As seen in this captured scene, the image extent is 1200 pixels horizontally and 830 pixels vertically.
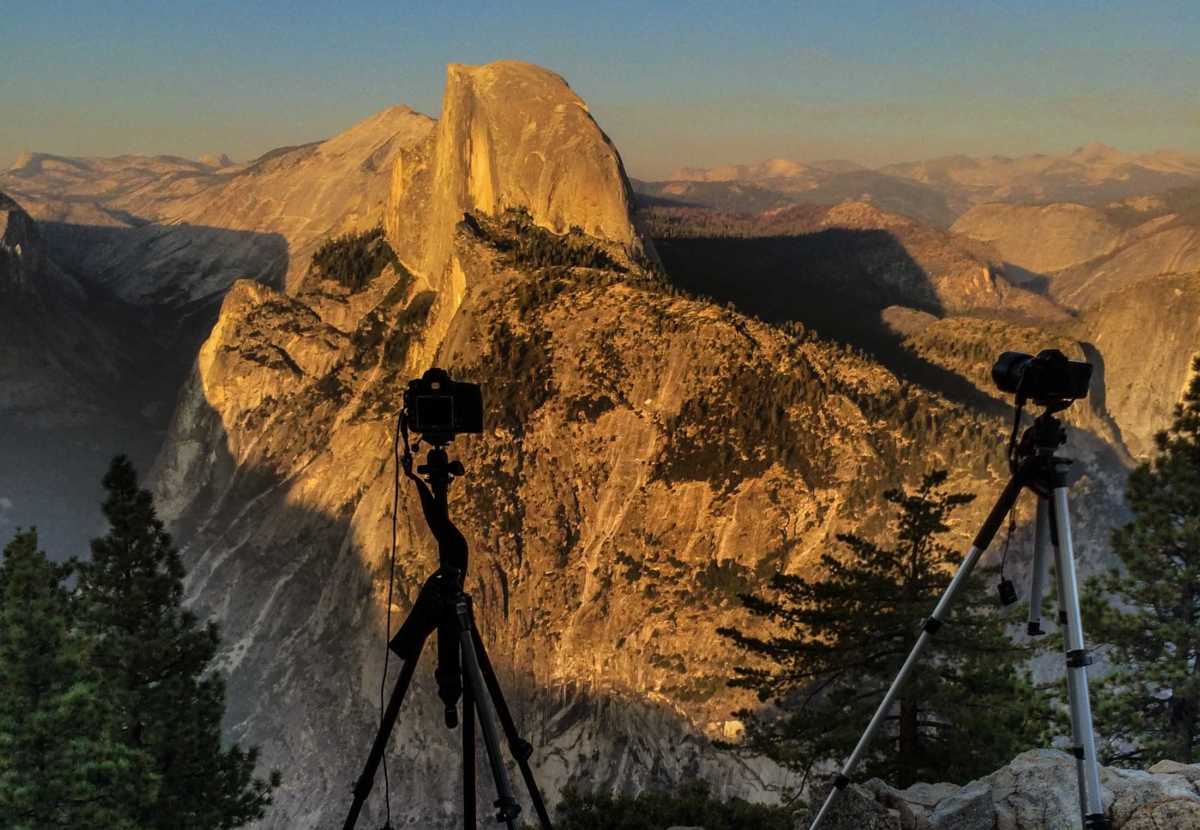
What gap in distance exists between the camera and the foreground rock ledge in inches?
331

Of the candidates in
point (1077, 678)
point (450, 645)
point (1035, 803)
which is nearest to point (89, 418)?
point (450, 645)

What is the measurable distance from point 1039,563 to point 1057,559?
0.54 meters

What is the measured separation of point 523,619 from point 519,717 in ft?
27.7

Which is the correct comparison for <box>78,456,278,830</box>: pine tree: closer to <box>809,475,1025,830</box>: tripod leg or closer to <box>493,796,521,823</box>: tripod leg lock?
<box>493,796,521,823</box>: tripod leg lock

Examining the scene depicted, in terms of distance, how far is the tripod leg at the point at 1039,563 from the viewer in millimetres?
5984

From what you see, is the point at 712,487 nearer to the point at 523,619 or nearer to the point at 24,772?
the point at 523,619

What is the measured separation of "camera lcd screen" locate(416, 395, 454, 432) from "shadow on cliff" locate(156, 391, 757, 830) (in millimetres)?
53667

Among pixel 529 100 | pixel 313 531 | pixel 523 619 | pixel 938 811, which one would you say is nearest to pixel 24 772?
pixel 938 811

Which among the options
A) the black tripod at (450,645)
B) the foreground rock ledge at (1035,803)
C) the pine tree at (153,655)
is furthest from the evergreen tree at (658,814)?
the black tripod at (450,645)

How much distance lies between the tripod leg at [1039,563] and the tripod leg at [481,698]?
4.20m

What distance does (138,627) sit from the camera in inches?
844

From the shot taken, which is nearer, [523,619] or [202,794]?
[202,794]

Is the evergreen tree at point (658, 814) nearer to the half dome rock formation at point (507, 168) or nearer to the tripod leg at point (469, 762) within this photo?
the tripod leg at point (469, 762)

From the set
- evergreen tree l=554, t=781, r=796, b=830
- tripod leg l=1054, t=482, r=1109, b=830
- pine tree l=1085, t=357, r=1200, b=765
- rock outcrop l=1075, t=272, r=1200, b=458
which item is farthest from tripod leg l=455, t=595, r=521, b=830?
rock outcrop l=1075, t=272, r=1200, b=458
